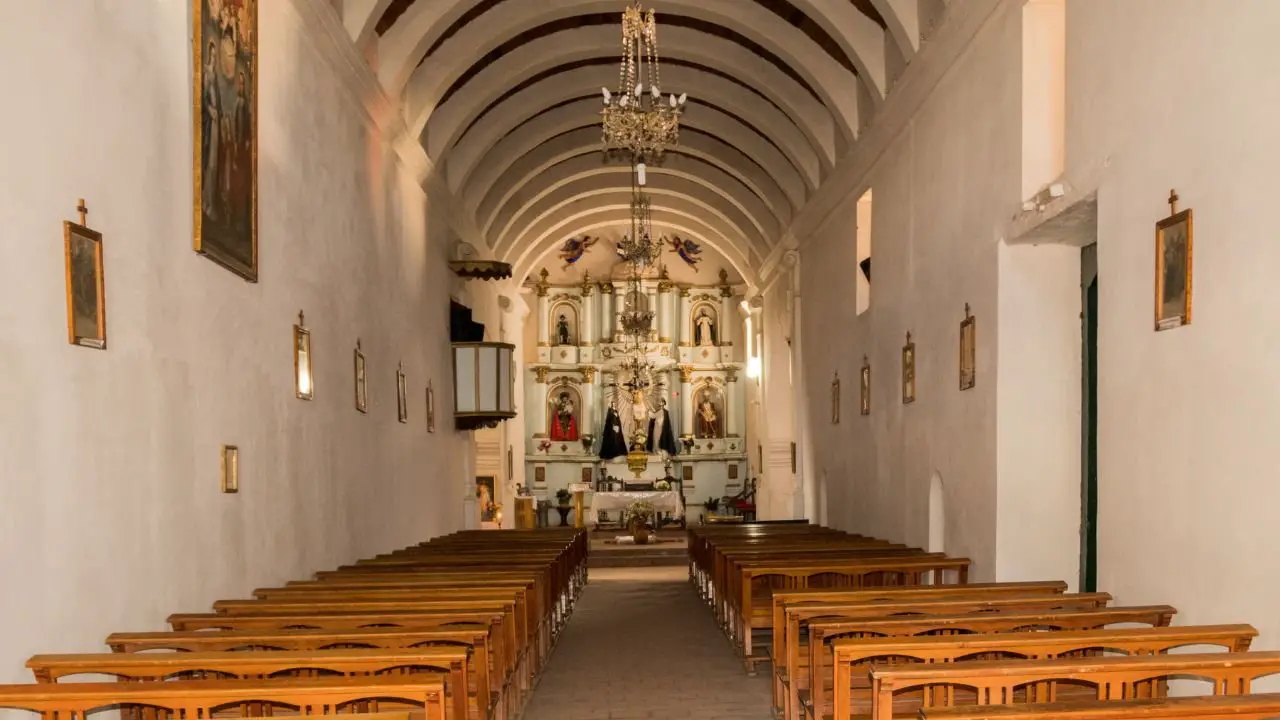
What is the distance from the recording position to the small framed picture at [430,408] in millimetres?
15500

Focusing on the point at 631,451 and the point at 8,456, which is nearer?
the point at 8,456

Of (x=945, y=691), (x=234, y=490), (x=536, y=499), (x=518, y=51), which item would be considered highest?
(x=518, y=51)

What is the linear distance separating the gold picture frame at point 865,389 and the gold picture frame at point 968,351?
403 centimetres

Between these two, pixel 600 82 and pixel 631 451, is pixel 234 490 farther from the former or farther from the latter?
pixel 631 451

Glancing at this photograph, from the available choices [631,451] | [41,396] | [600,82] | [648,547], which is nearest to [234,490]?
[41,396]

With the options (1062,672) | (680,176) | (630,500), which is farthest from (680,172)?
(1062,672)

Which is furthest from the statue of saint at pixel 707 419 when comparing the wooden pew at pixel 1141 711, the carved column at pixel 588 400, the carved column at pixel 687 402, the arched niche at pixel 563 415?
the wooden pew at pixel 1141 711

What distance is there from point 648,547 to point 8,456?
53.3ft

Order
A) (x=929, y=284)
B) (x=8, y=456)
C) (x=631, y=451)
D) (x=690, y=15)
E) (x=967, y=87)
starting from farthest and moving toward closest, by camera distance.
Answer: (x=631, y=451)
(x=690, y=15)
(x=929, y=284)
(x=967, y=87)
(x=8, y=456)

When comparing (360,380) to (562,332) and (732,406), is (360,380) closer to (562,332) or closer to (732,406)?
(562,332)

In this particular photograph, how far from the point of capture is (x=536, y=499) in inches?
1163

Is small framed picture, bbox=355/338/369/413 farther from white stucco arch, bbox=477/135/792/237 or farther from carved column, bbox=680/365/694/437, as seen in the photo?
carved column, bbox=680/365/694/437

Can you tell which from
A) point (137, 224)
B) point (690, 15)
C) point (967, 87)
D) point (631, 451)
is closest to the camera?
point (137, 224)

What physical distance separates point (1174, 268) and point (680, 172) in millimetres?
17091
